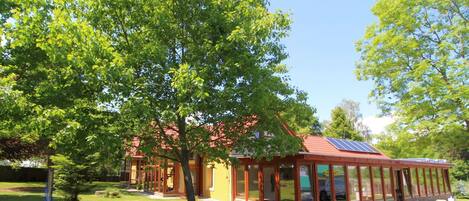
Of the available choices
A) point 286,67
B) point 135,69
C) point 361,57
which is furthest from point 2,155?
point 361,57

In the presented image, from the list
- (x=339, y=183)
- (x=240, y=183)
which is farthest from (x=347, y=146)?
(x=240, y=183)

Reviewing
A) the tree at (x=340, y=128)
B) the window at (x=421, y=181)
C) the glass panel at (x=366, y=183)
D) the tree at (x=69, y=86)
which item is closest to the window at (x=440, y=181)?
the window at (x=421, y=181)

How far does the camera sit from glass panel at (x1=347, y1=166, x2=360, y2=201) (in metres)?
18.8

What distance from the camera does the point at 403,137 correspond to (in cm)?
1488

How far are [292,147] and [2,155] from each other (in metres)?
20.7

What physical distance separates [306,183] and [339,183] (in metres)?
2.53

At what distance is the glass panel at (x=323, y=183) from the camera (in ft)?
56.2

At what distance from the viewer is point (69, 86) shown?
404 inches

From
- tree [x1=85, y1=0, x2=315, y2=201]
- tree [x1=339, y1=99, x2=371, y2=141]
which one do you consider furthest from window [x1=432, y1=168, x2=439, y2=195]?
tree [x1=339, y1=99, x2=371, y2=141]

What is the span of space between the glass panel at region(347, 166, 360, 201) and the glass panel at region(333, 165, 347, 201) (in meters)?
0.55

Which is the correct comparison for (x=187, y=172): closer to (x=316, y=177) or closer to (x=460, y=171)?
(x=316, y=177)

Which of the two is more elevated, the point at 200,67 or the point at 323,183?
the point at 200,67

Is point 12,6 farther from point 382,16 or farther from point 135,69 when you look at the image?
point 382,16

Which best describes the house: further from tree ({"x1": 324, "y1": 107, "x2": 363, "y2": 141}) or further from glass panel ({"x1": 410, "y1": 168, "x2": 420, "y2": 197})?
tree ({"x1": 324, "y1": 107, "x2": 363, "y2": 141})
